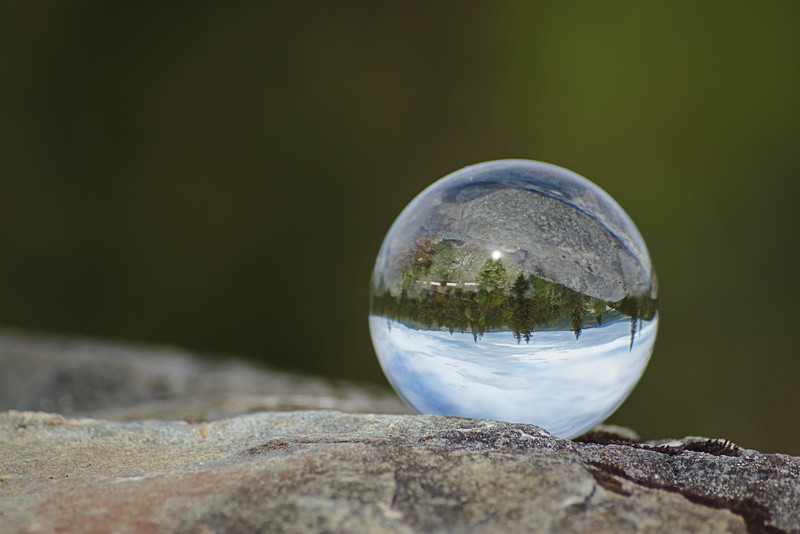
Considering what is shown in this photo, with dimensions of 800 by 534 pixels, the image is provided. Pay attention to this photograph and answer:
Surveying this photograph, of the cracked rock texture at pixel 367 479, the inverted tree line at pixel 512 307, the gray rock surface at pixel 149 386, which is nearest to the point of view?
the cracked rock texture at pixel 367 479

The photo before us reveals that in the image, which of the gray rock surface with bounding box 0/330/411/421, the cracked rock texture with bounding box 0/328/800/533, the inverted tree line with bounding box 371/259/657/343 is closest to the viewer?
the cracked rock texture with bounding box 0/328/800/533

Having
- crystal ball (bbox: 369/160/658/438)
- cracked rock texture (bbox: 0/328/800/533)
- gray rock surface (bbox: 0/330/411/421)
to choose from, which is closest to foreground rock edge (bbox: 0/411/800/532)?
cracked rock texture (bbox: 0/328/800/533)

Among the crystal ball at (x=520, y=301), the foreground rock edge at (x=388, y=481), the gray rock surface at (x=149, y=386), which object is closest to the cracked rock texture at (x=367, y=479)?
the foreground rock edge at (x=388, y=481)

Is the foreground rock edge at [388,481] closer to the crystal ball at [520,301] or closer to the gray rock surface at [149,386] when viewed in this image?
the crystal ball at [520,301]

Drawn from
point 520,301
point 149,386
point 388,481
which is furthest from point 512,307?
point 149,386

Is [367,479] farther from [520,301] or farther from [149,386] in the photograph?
[149,386]

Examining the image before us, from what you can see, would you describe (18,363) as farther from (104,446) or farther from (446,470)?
(446,470)

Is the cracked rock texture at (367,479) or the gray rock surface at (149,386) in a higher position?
the cracked rock texture at (367,479)

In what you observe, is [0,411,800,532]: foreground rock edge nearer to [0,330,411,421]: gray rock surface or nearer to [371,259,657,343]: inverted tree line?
[371,259,657,343]: inverted tree line
